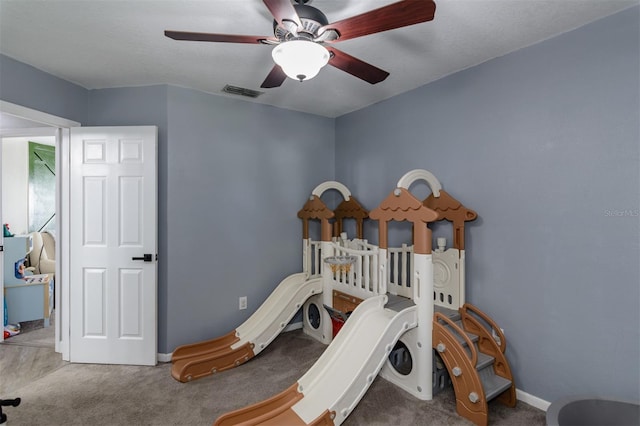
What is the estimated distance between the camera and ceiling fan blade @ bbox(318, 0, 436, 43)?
1221 mm

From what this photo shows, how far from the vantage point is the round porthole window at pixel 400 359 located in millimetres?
2695

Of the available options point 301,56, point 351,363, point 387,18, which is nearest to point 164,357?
point 351,363

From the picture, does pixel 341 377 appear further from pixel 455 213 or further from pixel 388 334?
pixel 455 213

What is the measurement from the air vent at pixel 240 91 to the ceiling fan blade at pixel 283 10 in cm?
175

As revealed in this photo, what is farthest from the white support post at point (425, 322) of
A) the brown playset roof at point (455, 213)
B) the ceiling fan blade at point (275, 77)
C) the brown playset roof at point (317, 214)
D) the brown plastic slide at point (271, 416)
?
the ceiling fan blade at point (275, 77)

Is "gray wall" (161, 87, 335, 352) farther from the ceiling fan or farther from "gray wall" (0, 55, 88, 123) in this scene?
the ceiling fan

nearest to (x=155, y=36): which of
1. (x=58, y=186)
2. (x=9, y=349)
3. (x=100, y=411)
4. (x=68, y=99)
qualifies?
(x=68, y=99)

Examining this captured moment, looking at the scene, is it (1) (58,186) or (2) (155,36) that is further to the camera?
(1) (58,186)

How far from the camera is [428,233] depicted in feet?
7.41

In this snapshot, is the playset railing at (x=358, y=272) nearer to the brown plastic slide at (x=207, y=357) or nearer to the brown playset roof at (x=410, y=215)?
the brown playset roof at (x=410, y=215)

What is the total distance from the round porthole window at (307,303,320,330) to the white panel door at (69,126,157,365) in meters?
1.51

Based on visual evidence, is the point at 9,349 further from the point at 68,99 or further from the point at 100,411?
the point at 68,99

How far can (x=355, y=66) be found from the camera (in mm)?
1753

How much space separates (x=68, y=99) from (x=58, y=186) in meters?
0.77
